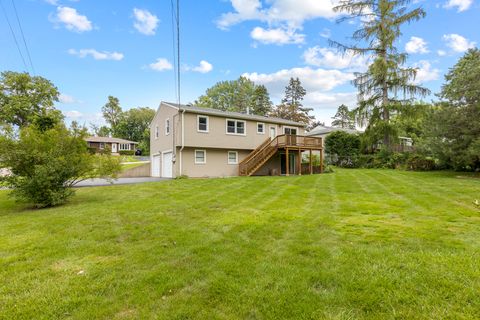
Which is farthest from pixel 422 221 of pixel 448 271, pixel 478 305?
pixel 478 305

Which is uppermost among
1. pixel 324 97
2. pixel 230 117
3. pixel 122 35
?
pixel 324 97

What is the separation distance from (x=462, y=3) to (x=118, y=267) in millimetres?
19152

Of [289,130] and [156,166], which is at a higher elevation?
[289,130]

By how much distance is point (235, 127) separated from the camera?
62.3 feet

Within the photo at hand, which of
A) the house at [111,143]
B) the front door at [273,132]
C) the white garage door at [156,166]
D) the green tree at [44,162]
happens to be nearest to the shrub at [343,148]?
the front door at [273,132]

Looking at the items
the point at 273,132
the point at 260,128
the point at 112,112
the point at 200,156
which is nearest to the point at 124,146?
the point at 112,112

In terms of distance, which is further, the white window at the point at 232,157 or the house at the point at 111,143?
the house at the point at 111,143

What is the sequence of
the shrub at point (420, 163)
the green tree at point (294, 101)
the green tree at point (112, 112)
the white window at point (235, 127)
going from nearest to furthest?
the shrub at point (420, 163)
the white window at point (235, 127)
the green tree at point (294, 101)
the green tree at point (112, 112)

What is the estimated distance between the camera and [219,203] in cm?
744

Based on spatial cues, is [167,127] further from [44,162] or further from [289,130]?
[44,162]

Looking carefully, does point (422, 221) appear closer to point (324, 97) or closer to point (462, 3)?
point (462, 3)

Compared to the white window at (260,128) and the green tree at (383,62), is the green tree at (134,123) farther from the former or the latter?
the green tree at (383,62)

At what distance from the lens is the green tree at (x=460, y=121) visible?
12.5m

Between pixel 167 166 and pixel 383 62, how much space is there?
1956cm
